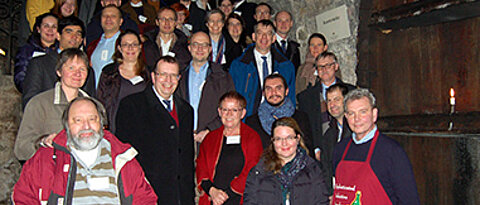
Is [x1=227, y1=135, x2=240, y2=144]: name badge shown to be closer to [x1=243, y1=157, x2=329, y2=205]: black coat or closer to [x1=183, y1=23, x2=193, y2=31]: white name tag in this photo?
[x1=243, y1=157, x2=329, y2=205]: black coat

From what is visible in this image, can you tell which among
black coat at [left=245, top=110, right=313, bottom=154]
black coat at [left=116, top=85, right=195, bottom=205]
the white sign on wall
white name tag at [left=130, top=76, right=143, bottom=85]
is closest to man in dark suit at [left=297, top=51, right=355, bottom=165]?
black coat at [left=245, top=110, right=313, bottom=154]

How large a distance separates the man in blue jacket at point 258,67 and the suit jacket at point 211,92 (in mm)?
247

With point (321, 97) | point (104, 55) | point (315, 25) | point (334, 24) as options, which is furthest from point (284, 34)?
point (104, 55)

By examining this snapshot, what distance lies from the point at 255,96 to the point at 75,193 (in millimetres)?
2600

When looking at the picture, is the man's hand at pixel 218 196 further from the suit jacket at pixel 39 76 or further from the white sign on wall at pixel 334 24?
the white sign on wall at pixel 334 24

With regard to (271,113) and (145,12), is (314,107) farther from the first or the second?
(145,12)

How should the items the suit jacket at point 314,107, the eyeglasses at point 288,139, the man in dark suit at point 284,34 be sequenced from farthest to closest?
the man in dark suit at point 284,34, the suit jacket at point 314,107, the eyeglasses at point 288,139

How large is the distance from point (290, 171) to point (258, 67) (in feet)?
6.20

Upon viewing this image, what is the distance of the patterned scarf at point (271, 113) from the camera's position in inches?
170

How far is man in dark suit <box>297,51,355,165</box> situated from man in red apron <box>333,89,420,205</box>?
1.37 meters

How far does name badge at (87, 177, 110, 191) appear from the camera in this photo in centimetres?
290

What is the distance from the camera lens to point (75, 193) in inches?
113

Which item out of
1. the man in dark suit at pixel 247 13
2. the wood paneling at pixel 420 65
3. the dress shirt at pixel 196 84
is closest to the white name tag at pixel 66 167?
the dress shirt at pixel 196 84

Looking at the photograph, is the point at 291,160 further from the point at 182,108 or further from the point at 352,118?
the point at 182,108
